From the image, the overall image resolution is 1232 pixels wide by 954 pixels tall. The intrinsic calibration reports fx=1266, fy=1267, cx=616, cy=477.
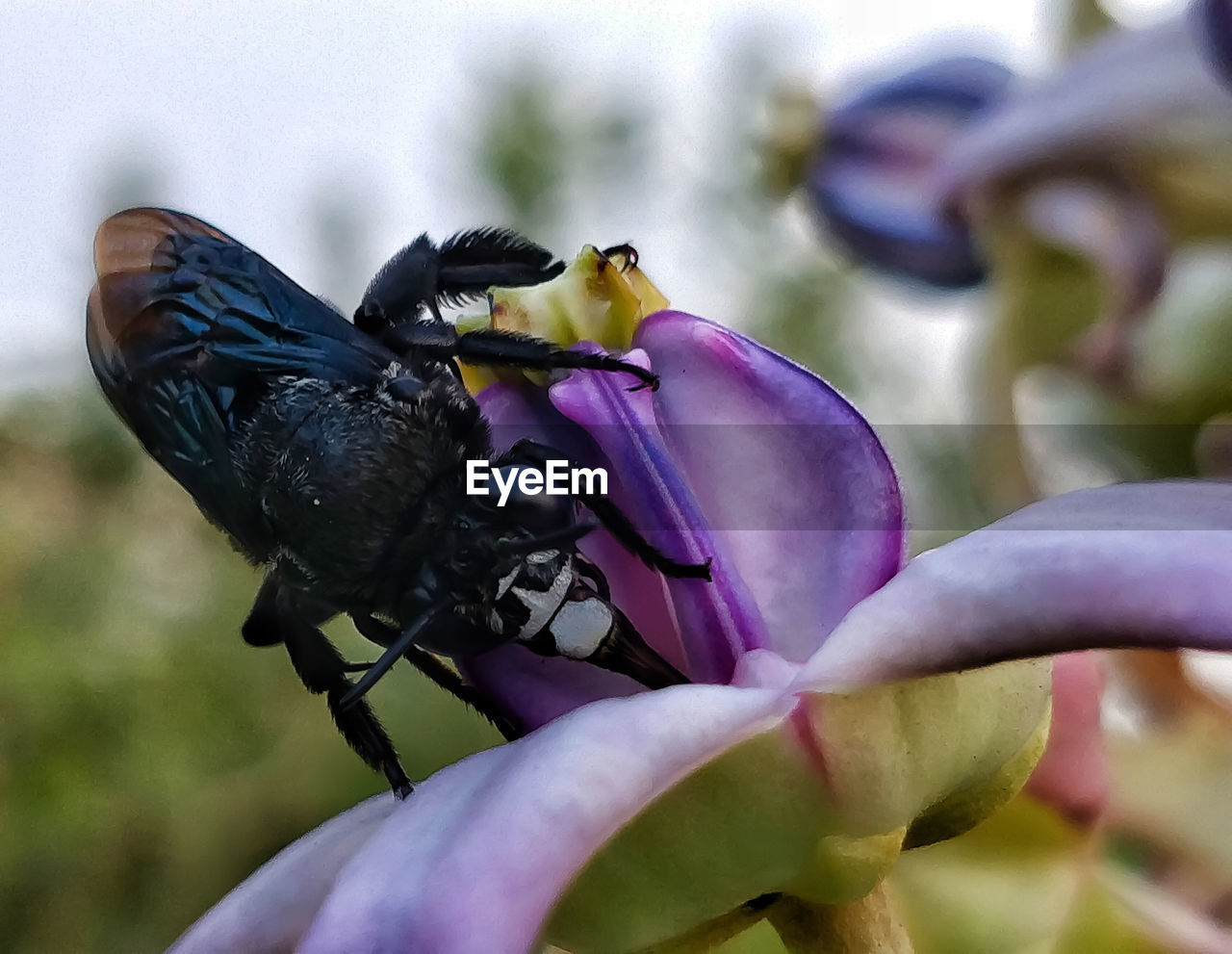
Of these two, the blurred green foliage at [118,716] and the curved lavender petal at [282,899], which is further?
the blurred green foliage at [118,716]

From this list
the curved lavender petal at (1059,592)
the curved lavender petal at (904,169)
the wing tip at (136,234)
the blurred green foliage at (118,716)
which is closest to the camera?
the curved lavender petal at (1059,592)

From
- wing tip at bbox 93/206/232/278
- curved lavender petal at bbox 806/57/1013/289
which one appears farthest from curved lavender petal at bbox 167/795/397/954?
curved lavender petal at bbox 806/57/1013/289

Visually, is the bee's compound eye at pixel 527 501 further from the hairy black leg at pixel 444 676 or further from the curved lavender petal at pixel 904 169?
the curved lavender petal at pixel 904 169

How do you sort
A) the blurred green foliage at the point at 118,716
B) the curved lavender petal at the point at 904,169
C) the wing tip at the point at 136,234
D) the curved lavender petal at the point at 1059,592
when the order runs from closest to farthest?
the curved lavender petal at the point at 1059,592 < the wing tip at the point at 136,234 < the curved lavender petal at the point at 904,169 < the blurred green foliage at the point at 118,716

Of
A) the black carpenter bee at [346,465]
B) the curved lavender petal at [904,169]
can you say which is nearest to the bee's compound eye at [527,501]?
the black carpenter bee at [346,465]

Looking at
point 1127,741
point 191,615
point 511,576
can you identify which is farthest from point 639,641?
point 191,615

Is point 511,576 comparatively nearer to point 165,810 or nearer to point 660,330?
point 660,330

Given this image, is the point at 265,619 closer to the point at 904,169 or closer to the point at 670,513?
the point at 670,513

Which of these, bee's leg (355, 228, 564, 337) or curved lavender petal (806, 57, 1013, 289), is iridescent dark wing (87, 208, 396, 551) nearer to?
bee's leg (355, 228, 564, 337)
